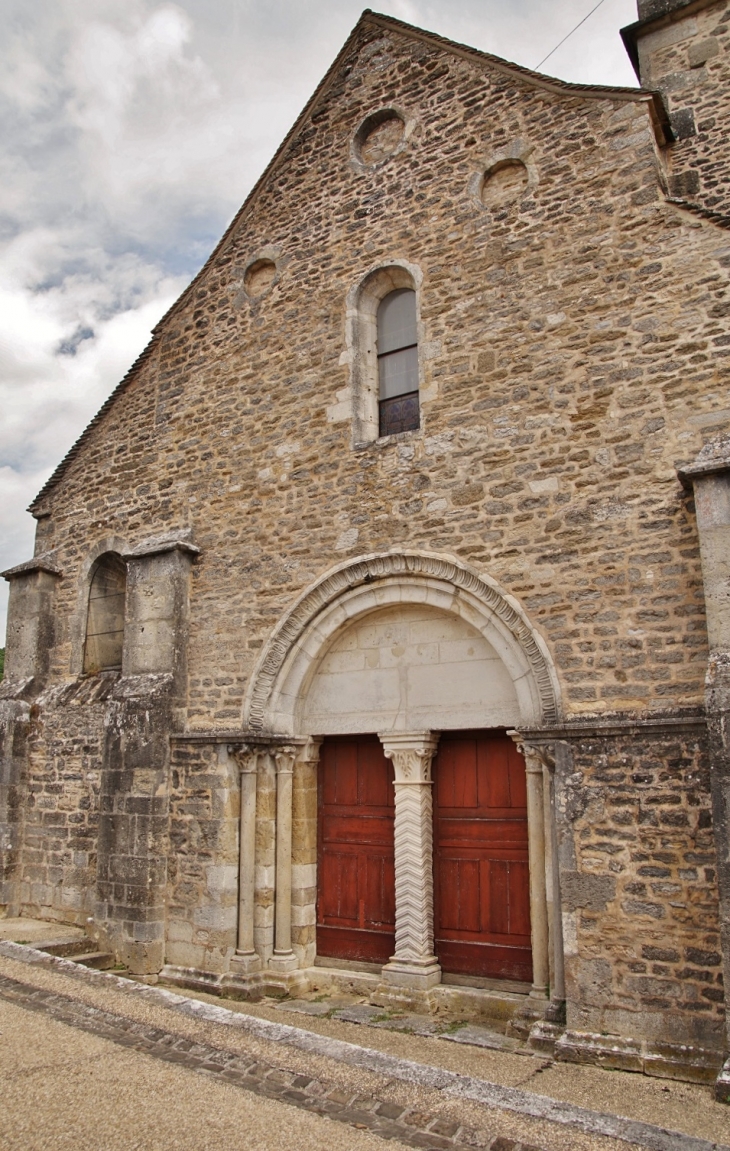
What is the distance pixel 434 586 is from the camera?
7.12 m

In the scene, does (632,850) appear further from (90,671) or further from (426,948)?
(90,671)

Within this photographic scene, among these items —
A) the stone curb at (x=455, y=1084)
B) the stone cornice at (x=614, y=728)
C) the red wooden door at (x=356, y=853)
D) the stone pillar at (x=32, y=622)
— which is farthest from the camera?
the stone pillar at (x=32, y=622)

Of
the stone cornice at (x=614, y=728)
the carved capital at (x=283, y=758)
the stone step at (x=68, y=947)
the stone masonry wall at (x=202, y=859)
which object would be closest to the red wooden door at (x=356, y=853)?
the carved capital at (x=283, y=758)

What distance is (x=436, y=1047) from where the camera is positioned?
19.7ft

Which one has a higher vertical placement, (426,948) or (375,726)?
(375,726)

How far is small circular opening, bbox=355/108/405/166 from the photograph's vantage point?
8453 millimetres

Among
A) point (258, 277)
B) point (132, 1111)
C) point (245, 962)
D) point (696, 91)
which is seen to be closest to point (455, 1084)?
point (132, 1111)

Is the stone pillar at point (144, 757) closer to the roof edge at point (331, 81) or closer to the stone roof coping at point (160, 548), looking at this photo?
the stone roof coping at point (160, 548)

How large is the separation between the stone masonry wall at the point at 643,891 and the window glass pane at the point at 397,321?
166 inches

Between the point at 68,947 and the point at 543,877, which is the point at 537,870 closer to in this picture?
the point at 543,877

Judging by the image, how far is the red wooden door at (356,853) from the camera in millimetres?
7418

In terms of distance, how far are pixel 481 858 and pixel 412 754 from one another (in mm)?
999

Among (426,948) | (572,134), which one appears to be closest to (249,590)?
(426,948)

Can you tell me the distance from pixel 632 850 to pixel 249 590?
4223mm
